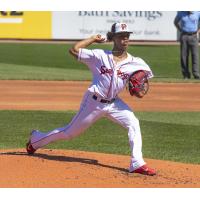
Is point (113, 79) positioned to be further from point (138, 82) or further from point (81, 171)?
point (81, 171)

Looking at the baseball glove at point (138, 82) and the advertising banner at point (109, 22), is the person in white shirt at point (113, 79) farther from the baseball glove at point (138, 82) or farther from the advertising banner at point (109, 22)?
the advertising banner at point (109, 22)

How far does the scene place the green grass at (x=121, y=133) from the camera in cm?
1162

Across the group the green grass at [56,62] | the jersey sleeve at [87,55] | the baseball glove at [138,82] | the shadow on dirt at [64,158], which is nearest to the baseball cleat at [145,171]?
the shadow on dirt at [64,158]

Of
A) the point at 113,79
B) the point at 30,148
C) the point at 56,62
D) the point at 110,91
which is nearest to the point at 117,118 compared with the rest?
the point at 110,91

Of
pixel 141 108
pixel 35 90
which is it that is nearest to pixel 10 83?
pixel 35 90

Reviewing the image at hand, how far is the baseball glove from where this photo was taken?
9.20 metres

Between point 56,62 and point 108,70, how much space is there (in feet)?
59.1

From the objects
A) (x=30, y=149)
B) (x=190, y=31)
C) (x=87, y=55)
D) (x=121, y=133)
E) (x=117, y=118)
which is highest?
(x=190, y=31)

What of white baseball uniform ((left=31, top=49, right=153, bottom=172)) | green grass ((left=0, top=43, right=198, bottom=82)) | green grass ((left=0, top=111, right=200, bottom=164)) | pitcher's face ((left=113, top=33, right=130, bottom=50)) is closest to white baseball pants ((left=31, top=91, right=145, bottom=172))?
white baseball uniform ((left=31, top=49, right=153, bottom=172))

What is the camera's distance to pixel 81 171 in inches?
365

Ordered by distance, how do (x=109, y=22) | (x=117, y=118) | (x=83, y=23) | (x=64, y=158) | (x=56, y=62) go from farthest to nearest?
(x=83, y=23), (x=109, y=22), (x=56, y=62), (x=64, y=158), (x=117, y=118)

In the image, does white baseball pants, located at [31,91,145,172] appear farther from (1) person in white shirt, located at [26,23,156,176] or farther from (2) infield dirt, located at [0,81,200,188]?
(2) infield dirt, located at [0,81,200,188]

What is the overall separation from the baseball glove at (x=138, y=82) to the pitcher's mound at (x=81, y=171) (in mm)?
1027

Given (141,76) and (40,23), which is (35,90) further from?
(40,23)
